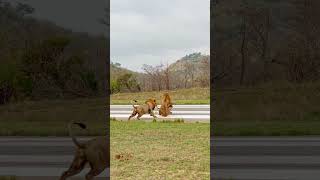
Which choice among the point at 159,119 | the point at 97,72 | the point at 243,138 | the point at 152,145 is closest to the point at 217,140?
the point at 243,138

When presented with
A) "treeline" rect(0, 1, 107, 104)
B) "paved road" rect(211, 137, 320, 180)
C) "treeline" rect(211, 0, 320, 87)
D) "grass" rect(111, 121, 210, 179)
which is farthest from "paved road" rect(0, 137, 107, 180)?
"treeline" rect(211, 0, 320, 87)

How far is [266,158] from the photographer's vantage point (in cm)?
1176

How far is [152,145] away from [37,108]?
1461cm

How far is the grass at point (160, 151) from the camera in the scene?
9.61m

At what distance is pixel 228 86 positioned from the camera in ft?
107

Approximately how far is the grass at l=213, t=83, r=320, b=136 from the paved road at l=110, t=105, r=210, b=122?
72 cm

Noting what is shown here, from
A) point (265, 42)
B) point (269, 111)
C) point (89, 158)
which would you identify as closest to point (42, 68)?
point (269, 111)

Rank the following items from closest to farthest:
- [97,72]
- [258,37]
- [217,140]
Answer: [217,140]
[97,72]
[258,37]

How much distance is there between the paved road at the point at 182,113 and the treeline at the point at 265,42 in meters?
6.12

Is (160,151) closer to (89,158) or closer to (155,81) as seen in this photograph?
(89,158)

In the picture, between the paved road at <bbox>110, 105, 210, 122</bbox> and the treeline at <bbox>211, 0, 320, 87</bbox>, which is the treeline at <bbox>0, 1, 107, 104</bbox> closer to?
the paved road at <bbox>110, 105, 210, 122</bbox>

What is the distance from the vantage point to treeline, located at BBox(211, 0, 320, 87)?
3253cm

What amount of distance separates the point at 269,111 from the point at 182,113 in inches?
174

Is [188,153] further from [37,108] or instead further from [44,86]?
[44,86]
